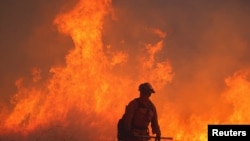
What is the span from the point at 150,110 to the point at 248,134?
525 centimetres

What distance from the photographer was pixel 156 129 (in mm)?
19531

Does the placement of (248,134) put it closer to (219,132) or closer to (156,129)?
(219,132)

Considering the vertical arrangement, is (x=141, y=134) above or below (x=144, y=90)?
below

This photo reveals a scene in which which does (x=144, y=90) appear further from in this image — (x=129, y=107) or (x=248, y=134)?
(x=248, y=134)

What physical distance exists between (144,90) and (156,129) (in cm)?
170

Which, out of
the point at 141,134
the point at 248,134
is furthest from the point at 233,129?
the point at 141,134

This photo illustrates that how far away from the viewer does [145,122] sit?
62.7 ft

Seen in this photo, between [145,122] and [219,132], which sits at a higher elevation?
[145,122]

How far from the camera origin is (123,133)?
18766 millimetres

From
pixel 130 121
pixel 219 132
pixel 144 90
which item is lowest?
pixel 219 132

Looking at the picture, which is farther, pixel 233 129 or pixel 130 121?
pixel 130 121

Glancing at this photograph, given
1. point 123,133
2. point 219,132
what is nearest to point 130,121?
point 123,133

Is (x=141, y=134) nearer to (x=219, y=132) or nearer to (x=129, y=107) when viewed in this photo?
(x=129, y=107)

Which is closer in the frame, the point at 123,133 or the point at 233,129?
the point at 233,129
